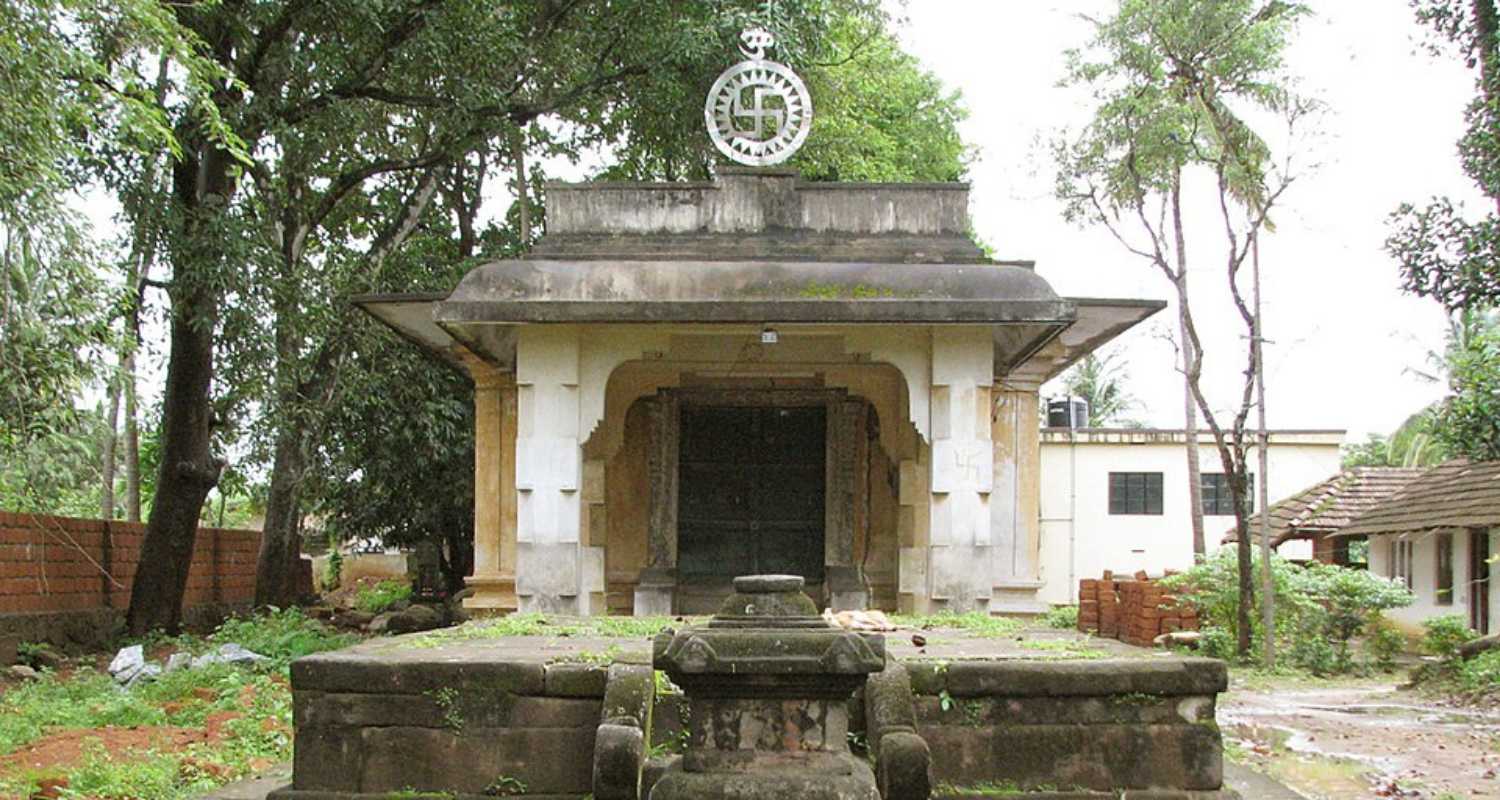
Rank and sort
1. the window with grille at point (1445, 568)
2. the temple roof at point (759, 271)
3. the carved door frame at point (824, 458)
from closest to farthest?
1. the temple roof at point (759, 271)
2. the carved door frame at point (824, 458)
3. the window with grille at point (1445, 568)

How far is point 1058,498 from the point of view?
30.2 meters

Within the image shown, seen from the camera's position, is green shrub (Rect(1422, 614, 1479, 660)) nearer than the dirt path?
No

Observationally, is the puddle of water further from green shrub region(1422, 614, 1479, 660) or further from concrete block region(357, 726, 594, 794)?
concrete block region(357, 726, 594, 794)

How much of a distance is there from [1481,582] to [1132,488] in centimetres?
829

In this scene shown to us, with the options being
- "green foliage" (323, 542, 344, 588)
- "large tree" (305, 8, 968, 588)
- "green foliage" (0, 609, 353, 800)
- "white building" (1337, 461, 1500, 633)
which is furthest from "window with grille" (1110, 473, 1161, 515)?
"green foliage" (0, 609, 353, 800)

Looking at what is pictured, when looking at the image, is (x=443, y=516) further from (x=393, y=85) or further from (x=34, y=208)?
(x=34, y=208)

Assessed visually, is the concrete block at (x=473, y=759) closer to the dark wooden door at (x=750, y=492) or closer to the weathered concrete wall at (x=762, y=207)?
the weathered concrete wall at (x=762, y=207)

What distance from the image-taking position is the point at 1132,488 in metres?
30.2

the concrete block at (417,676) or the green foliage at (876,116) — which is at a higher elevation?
the green foliage at (876,116)

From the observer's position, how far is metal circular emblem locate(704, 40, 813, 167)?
42.2 ft

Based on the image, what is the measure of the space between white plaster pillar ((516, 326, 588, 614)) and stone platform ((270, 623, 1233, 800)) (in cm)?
524

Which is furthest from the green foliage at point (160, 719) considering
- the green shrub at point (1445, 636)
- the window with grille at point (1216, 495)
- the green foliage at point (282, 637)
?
the window with grille at point (1216, 495)

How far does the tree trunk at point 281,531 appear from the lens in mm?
21016

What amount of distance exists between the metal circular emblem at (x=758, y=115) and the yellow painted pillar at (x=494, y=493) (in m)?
2.97
